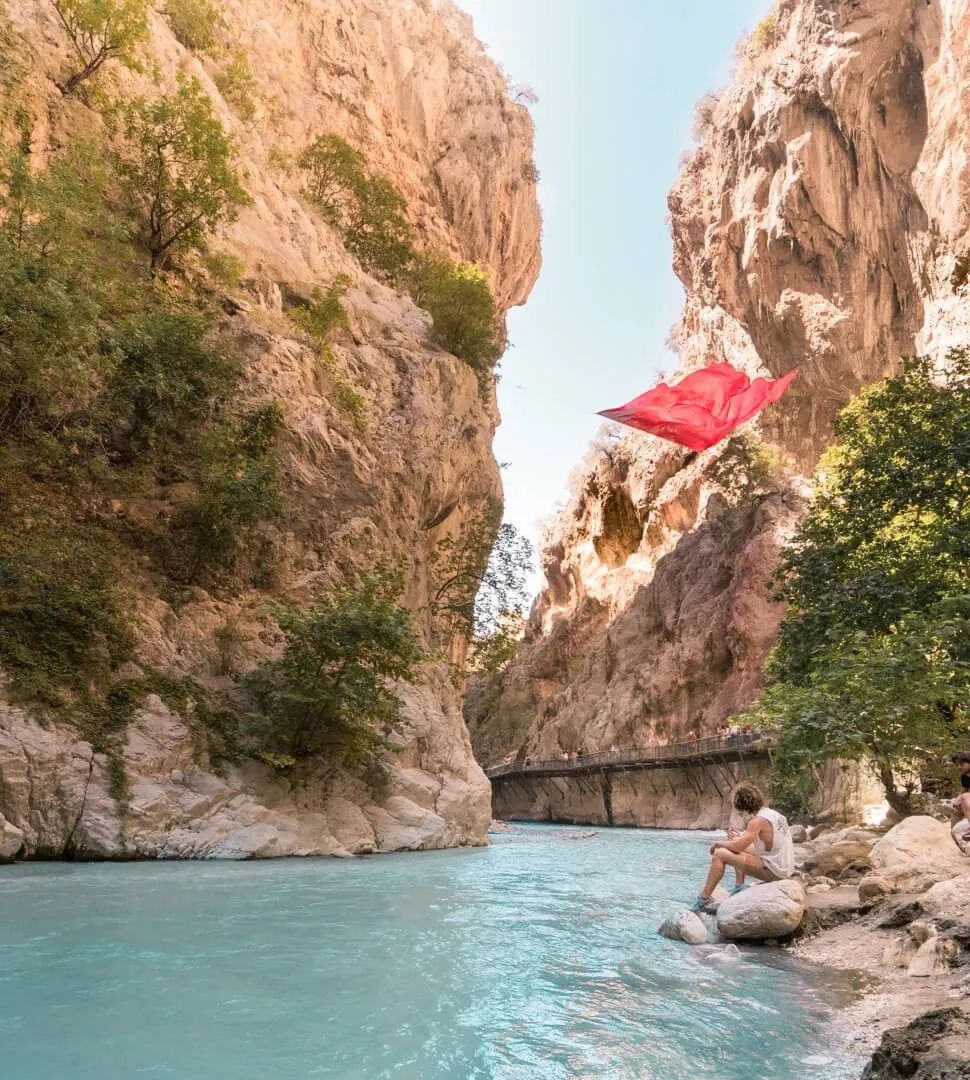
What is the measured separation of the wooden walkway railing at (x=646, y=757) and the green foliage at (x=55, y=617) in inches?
787

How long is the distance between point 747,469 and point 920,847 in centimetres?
3246

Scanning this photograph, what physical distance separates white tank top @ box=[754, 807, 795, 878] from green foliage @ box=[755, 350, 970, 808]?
4.33 m

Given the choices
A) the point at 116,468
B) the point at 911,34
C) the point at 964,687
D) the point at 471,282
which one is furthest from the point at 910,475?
the point at 911,34

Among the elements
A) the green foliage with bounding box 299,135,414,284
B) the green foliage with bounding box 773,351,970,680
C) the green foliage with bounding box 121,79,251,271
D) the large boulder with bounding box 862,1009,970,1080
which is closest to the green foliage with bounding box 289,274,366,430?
the green foliage with bounding box 121,79,251,271

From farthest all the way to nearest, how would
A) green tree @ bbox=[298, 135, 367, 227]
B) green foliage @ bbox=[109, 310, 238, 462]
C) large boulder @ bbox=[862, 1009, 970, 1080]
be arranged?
green tree @ bbox=[298, 135, 367, 227]
green foliage @ bbox=[109, 310, 238, 462]
large boulder @ bbox=[862, 1009, 970, 1080]

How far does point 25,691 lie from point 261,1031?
8.32 metres

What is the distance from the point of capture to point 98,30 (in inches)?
672

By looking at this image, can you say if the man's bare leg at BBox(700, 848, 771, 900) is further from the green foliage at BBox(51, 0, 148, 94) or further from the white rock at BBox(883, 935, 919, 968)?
the green foliage at BBox(51, 0, 148, 94)

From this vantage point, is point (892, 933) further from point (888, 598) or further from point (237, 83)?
point (237, 83)

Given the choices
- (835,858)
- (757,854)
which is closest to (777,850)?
(757,854)

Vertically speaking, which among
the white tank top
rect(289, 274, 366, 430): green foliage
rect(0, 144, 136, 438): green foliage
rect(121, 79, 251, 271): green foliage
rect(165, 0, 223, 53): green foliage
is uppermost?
rect(165, 0, 223, 53): green foliage

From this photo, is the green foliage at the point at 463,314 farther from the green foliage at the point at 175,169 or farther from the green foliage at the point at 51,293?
the green foliage at the point at 51,293

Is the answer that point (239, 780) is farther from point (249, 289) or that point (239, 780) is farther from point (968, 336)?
point (968, 336)

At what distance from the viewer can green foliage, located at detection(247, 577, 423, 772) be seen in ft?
42.1
